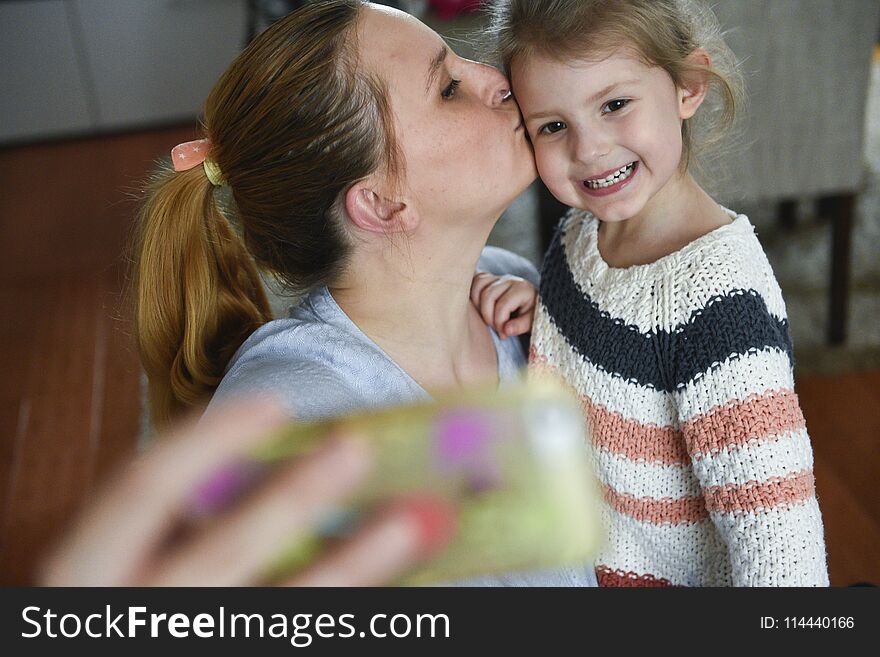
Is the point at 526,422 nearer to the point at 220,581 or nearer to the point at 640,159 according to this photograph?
the point at 220,581

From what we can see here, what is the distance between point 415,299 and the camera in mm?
1049

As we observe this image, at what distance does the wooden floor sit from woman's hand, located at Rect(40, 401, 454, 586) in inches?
35.8

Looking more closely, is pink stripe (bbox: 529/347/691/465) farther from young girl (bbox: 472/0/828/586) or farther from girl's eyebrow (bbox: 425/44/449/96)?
girl's eyebrow (bbox: 425/44/449/96)

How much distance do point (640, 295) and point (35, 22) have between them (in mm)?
3555

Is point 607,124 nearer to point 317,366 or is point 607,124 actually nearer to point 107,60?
point 317,366

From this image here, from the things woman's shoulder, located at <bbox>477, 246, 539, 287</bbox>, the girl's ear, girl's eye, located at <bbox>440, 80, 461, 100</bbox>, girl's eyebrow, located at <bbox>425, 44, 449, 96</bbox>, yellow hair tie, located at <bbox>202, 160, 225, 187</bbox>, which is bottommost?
woman's shoulder, located at <bbox>477, 246, 539, 287</bbox>

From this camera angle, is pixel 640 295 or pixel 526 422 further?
pixel 640 295

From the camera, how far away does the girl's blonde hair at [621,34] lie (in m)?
0.93

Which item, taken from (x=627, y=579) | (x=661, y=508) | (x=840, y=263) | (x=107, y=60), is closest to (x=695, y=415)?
(x=661, y=508)

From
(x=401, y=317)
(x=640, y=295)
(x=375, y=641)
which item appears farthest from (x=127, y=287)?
(x=375, y=641)

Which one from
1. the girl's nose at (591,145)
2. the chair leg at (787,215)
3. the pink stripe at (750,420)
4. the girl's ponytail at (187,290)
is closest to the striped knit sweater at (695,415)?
the pink stripe at (750,420)

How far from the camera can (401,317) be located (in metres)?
1.05

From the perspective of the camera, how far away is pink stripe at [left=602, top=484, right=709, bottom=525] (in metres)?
0.98

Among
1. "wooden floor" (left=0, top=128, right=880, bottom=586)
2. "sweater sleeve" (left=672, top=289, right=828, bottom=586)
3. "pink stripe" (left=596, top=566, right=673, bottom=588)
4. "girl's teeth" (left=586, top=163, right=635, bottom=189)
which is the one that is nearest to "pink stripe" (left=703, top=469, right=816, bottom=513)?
"sweater sleeve" (left=672, top=289, right=828, bottom=586)
